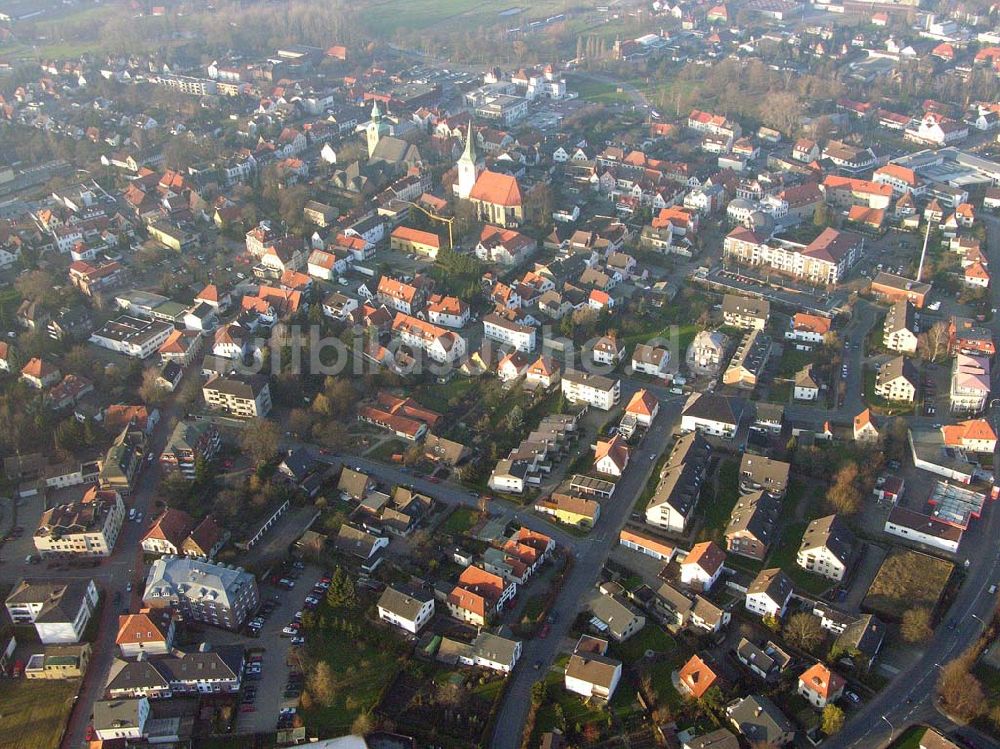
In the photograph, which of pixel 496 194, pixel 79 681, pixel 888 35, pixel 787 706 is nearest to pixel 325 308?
pixel 496 194

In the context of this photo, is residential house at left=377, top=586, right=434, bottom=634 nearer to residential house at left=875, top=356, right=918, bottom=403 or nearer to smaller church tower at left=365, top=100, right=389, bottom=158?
residential house at left=875, top=356, right=918, bottom=403

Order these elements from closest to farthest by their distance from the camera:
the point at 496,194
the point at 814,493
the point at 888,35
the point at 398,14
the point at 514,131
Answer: the point at 814,493 < the point at 496,194 < the point at 514,131 < the point at 888,35 < the point at 398,14

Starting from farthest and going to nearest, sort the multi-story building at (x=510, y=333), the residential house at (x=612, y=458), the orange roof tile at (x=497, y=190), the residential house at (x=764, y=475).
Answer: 1. the orange roof tile at (x=497, y=190)
2. the multi-story building at (x=510, y=333)
3. the residential house at (x=612, y=458)
4. the residential house at (x=764, y=475)

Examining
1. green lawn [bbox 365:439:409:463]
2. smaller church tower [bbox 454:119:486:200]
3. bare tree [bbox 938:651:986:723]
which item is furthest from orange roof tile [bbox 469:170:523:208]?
bare tree [bbox 938:651:986:723]

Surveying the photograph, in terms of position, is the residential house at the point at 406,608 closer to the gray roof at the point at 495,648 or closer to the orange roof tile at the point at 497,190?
the gray roof at the point at 495,648

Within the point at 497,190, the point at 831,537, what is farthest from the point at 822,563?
the point at 497,190

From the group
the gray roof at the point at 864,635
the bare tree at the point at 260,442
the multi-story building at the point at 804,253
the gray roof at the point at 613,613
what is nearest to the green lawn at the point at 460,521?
the gray roof at the point at 613,613

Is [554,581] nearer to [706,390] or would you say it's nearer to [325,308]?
[706,390]
